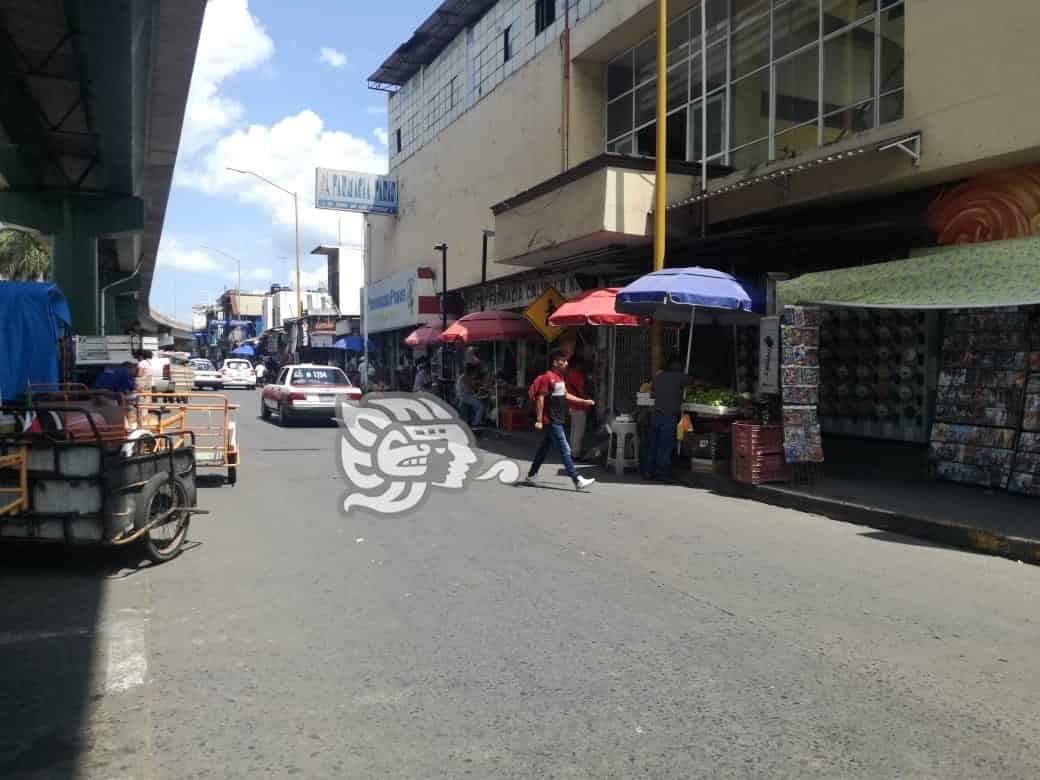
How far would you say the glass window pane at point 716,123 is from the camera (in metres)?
15.2

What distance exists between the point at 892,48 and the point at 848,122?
1145mm

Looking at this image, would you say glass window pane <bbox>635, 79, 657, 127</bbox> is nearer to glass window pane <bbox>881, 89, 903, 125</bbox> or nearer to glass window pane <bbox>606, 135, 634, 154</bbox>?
glass window pane <bbox>606, 135, 634, 154</bbox>

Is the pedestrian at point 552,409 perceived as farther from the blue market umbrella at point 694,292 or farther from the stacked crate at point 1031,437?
the stacked crate at point 1031,437

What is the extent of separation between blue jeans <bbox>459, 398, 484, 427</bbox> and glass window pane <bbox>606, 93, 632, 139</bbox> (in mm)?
6841

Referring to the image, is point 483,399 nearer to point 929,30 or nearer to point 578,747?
point 929,30

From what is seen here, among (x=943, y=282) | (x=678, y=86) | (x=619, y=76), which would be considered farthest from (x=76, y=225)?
(x=943, y=282)

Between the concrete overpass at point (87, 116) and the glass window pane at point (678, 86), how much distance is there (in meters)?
8.99

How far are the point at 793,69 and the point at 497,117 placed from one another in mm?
11247

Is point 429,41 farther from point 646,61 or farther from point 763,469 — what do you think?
point 763,469

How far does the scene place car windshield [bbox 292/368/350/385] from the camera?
20219mm

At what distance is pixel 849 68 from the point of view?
12.4 meters

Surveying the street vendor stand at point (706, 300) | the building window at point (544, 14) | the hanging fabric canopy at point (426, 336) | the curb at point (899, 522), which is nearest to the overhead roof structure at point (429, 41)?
the building window at point (544, 14)

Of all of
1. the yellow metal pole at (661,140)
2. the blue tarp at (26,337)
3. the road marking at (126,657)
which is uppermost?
the yellow metal pole at (661,140)

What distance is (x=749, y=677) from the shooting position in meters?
4.39
